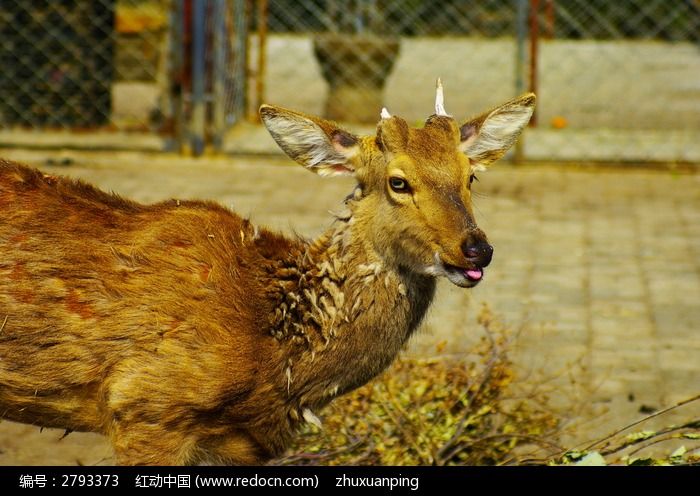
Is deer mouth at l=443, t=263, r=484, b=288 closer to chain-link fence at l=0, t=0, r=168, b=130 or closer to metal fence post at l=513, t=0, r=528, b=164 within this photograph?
metal fence post at l=513, t=0, r=528, b=164

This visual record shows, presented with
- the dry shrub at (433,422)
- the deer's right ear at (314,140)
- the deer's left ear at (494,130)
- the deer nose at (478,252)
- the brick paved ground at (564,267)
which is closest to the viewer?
the deer nose at (478,252)

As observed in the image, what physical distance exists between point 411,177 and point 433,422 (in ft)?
4.71

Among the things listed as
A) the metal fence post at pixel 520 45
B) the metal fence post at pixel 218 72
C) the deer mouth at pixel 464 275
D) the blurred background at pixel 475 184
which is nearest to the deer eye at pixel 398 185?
the deer mouth at pixel 464 275

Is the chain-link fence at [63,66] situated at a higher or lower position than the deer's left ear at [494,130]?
lower

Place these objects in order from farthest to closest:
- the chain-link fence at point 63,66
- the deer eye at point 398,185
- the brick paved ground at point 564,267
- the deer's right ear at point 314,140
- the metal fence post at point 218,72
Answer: the chain-link fence at point 63,66 → the metal fence post at point 218,72 → the brick paved ground at point 564,267 → the deer's right ear at point 314,140 → the deer eye at point 398,185

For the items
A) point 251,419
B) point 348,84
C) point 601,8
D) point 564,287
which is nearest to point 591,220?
point 564,287

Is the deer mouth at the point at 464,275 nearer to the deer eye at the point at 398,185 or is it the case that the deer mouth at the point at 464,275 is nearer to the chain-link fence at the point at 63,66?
the deer eye at the point at 398,185

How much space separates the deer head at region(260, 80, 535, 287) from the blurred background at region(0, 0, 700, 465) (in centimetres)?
97

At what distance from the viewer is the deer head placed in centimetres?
451

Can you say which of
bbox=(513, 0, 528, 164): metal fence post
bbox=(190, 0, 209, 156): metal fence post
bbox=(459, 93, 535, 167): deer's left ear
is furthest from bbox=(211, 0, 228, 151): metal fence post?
bbox=(459, 93, 535, 167): deer's left ear

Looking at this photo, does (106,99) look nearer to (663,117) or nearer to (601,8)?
(663,117)

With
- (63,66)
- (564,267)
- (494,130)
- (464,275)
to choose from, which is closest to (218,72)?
(63,66)

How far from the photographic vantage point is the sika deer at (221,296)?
4.50m
